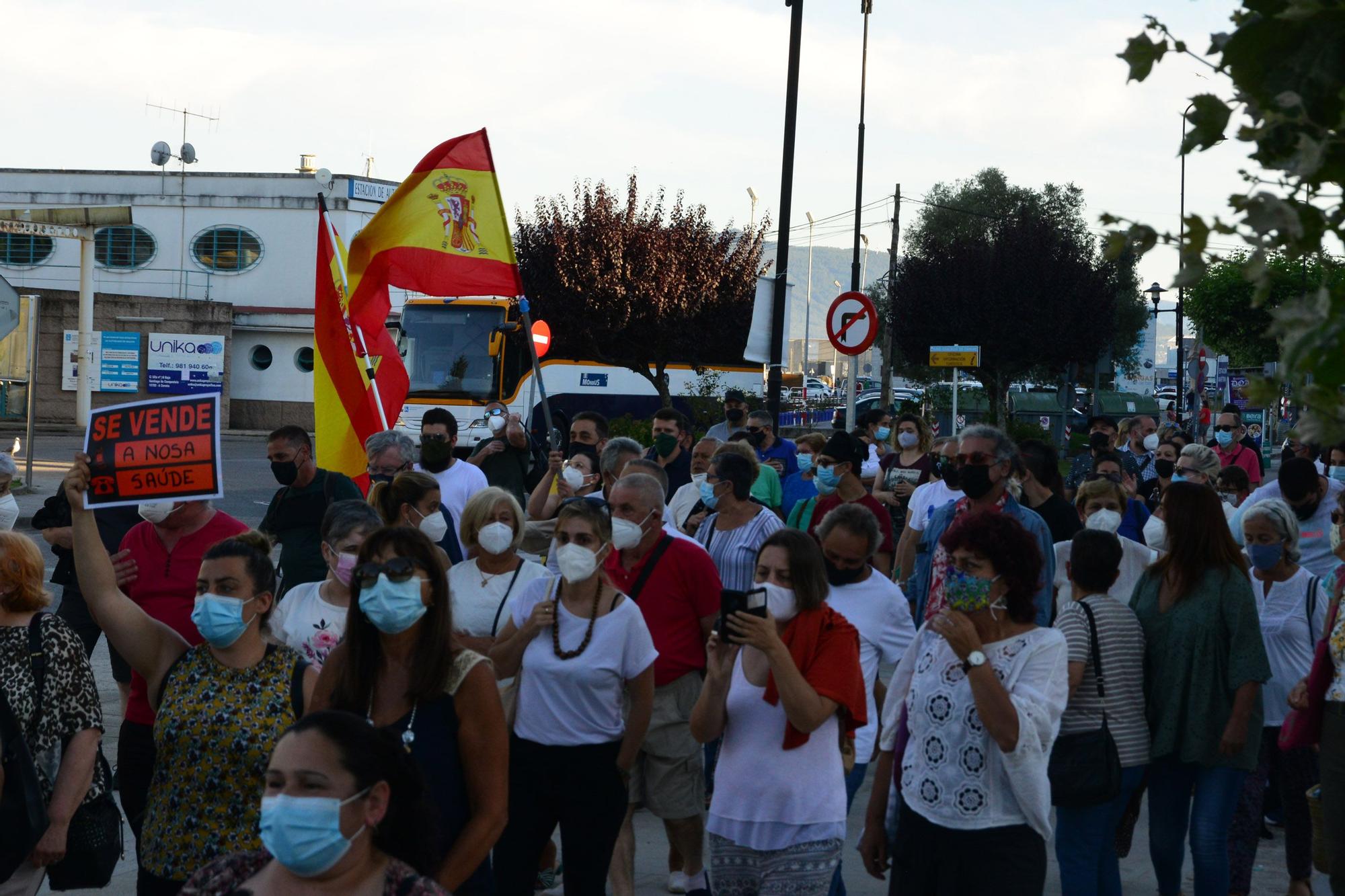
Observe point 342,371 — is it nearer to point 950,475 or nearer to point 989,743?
point 950,475

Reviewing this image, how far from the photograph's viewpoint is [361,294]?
1162 cm

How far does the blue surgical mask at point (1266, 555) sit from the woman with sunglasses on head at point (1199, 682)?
3.31ft

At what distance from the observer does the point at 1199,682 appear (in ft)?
18.3

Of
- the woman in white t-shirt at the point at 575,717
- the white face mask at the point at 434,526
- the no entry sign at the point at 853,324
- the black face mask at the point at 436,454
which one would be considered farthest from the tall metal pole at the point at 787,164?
the woman in white t-shirt at the point at 575,717

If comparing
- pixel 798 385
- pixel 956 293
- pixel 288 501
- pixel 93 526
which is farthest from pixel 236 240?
pixel 93 526

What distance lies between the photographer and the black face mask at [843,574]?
594cm

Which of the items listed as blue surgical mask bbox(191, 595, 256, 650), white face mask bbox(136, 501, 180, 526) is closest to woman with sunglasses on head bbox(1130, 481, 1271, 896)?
blue surgical mask bbox(191, 595, 256, 650)

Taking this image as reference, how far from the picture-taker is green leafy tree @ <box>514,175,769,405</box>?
29812mm

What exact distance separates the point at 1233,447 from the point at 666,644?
10967 millimetres

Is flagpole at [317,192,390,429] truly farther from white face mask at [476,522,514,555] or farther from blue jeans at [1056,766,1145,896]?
blue jeans at [1056,766,1145,896]

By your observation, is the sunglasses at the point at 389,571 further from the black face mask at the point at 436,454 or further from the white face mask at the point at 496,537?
the black face mask at the point at 436,454

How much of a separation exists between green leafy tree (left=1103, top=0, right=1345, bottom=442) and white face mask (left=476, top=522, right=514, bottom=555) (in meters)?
3.99

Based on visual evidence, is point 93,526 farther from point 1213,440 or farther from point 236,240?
point 236,240

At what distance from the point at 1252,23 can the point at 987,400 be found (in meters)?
41.1
